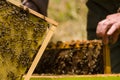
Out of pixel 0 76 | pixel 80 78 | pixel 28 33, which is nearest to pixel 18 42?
pixel 28 33

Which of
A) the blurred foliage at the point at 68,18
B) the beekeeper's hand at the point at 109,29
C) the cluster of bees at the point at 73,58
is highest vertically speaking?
the blurred foliage at the point at 68,18

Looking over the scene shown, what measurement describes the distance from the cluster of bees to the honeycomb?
3.40ft

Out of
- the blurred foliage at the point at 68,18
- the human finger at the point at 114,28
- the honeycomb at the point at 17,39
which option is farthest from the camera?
the blurred foliage at the point at 68,18

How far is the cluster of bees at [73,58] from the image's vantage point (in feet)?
10.5

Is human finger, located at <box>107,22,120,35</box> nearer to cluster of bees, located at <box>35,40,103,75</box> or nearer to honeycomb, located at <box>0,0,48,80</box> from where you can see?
honeycomb, located at <box>0,0,48,80</box>

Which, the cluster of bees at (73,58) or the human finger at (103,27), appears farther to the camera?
the cluster of bees at (73,58)

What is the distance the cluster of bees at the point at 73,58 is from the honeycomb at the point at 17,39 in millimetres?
1036

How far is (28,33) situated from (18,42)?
0.28ft


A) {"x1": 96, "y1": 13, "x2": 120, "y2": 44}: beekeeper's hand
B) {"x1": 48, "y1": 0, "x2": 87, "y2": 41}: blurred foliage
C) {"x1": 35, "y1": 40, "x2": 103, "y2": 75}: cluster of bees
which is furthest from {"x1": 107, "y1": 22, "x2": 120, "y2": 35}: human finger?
{"x1": 48, "y1": 0, "x2": 87, "y2": 41}: blurred foliage

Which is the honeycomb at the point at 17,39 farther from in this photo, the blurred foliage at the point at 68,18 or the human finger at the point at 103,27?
the blurred foliage at the point at 68,18

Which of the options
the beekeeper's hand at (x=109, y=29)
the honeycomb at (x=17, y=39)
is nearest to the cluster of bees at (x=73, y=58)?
the beekeeper's hand at (x=109, y=29)

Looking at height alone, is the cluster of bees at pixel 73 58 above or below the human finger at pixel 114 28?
below

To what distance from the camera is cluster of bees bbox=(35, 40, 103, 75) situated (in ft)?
10.5

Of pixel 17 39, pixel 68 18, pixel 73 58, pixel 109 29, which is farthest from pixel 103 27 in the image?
pixel 68 18
